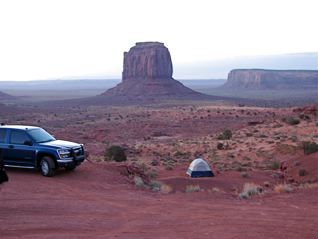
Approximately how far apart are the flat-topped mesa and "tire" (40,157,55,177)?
413 ft

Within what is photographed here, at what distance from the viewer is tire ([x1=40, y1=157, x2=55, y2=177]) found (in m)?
15.5

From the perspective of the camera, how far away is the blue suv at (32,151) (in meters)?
15.5

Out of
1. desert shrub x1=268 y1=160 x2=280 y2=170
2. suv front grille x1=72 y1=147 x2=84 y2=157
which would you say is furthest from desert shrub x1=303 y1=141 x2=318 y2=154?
suv front grille x1=72 y1=147 x2=84 y2=157

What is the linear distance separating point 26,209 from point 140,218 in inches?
105

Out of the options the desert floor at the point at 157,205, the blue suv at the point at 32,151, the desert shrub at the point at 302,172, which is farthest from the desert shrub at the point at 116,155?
the blue suv at the point at 32,151

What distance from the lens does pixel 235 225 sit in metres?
10.4

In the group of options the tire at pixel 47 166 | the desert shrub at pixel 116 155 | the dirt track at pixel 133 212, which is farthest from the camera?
the desert shrub at pixel 116 155

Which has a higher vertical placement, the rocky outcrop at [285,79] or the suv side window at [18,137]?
the rocky outcrop at [285,79]

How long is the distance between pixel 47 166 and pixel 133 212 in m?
Result: 4.74

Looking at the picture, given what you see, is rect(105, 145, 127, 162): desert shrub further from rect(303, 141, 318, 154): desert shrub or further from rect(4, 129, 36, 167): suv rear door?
rect(4, 129, 36, 167): suv rear door

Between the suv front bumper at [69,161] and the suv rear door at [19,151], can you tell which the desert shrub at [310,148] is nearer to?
the suv front bumper at [69,161]

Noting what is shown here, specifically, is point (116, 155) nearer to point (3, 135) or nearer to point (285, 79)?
point (3, 135)

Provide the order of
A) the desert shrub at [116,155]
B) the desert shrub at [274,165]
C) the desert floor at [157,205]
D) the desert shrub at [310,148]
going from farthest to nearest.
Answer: the desert shrub at [116,155], the desert shrub at [310,148], the desert shrub at [274,165], the desert floor at [157,205]

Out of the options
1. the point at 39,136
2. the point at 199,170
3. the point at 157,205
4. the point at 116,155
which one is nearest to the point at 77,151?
the point at 39,136
